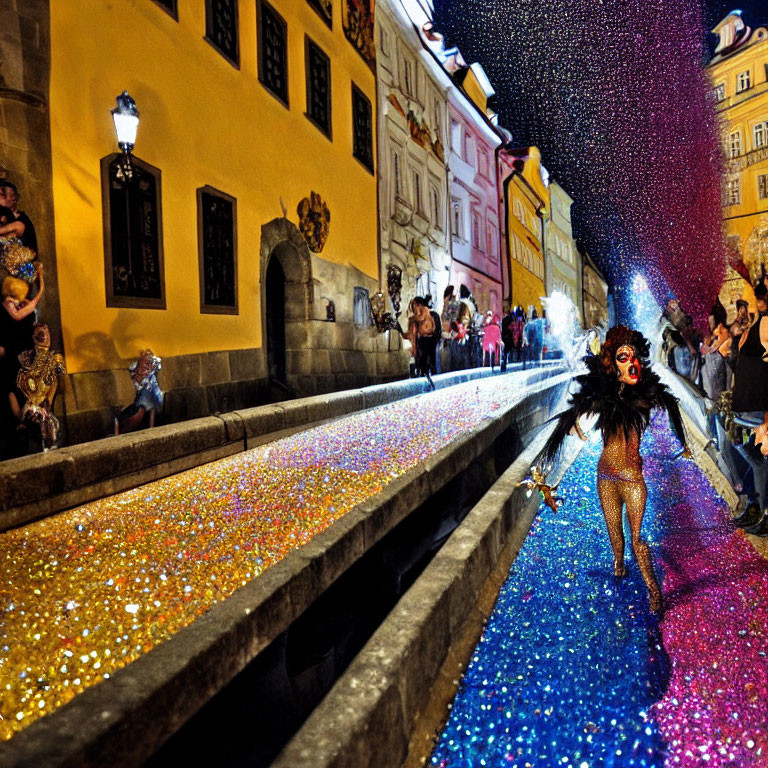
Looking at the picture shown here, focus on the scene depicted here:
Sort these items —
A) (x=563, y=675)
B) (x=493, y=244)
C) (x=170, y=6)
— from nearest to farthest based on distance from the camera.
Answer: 1. (x=563, y=675)
2. (x=170, y=6)
3. (x=493, y=244)

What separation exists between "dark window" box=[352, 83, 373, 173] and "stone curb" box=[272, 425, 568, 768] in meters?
16.4

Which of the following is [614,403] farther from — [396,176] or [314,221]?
[396,176]

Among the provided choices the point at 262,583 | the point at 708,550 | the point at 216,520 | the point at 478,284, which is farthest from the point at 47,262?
the point at 478,284

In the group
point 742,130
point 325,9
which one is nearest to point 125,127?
point 742,130

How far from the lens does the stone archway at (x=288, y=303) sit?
14844mm

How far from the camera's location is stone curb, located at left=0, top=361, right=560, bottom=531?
16.7 feet

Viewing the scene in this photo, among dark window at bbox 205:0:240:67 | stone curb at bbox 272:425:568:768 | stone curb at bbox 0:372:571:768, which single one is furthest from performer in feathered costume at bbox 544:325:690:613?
dark window at bbox 205:0:240:67

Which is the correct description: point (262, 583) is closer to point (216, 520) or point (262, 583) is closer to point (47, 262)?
point (216, 520)

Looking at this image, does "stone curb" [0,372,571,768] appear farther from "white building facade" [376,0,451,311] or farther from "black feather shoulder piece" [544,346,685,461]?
"white building facade" [376,0,451,311]

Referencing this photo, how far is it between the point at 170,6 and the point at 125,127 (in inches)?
129

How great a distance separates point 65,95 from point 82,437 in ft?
13.8

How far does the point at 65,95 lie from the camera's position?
27.1 ft

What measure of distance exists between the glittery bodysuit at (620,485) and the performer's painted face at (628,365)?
0.32m

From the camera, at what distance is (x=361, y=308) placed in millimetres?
18312
